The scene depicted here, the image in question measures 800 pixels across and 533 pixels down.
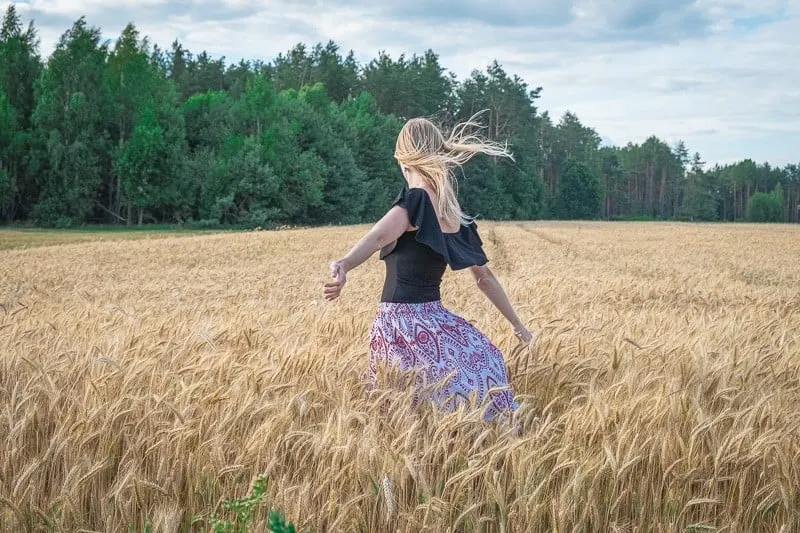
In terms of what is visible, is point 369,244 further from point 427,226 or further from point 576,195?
point 576,195


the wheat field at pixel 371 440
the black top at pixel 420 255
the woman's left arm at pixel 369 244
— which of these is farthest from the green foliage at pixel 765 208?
the woman's left arm at pixel 369 244

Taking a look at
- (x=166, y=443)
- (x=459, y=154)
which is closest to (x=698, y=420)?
(x=459, y=154)

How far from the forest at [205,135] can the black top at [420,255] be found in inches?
1000

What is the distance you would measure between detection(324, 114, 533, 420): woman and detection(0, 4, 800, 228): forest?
Result: 25412mm

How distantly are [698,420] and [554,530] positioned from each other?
97 centimetres

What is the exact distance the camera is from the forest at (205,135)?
45.2 meters

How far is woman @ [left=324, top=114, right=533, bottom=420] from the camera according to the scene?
3543mm

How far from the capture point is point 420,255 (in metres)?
3.75

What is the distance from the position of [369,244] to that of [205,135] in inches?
2125

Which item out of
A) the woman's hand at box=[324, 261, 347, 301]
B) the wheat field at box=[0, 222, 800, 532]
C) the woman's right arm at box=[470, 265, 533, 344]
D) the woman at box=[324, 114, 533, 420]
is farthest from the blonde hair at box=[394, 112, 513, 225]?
the wheat field at box=[0, 222, 800, 532]

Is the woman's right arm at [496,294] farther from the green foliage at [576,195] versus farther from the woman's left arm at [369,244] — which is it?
Result: the green foliage at [576,195]

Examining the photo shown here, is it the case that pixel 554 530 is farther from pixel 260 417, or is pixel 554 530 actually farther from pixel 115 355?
pixel 115 355

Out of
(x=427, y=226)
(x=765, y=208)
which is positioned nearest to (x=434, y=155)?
(x=427, y=226)

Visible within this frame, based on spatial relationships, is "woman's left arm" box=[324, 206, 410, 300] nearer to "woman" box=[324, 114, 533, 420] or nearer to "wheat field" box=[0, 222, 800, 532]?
"woman" box=[324, 114, 533, 420]
